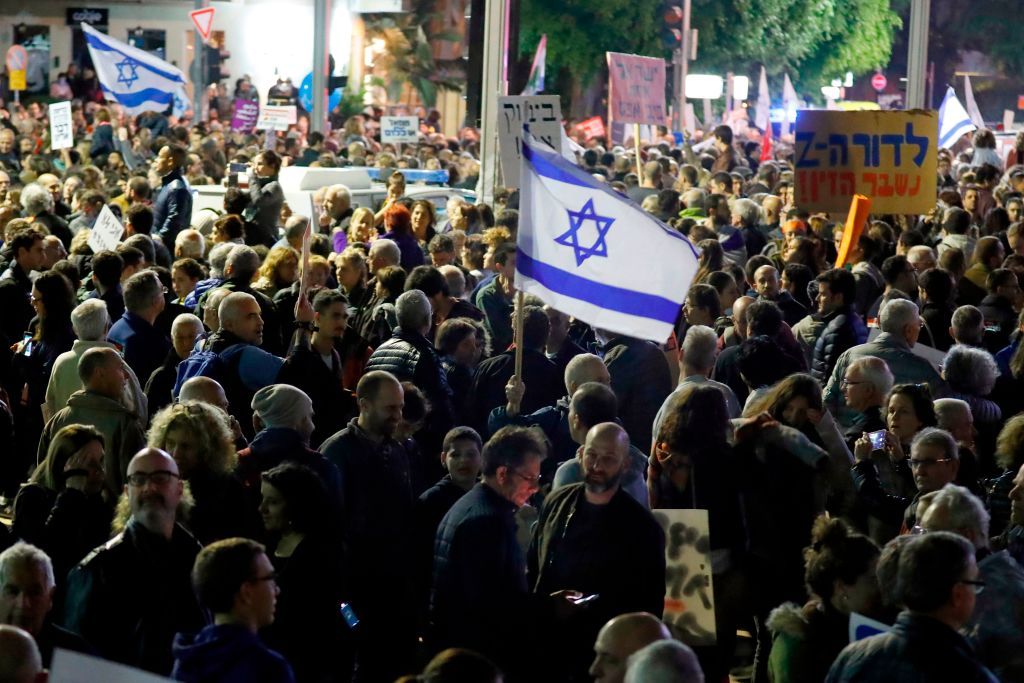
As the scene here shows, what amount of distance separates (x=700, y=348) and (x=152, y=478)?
345 cm

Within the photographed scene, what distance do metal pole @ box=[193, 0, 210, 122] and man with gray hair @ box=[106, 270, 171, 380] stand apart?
94.8ft

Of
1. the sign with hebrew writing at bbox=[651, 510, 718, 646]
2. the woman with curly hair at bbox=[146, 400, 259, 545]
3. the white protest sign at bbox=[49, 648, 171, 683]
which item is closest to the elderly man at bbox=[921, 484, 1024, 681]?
the sign with hebrew writing at bbox=[651, 510, 718, 646]

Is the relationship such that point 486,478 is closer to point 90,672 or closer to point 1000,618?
point 1000,618

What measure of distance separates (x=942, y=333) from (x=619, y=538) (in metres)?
5.60

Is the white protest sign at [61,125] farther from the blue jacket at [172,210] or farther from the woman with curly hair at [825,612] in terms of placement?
the woman with curly hair at [825,612]

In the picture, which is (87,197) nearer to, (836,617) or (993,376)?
(993,376)

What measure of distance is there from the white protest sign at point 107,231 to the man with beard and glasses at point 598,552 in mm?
7250

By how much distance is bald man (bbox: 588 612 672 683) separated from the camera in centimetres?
503

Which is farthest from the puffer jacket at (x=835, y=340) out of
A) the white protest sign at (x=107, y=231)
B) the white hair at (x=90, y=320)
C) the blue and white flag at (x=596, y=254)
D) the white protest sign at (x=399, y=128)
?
the white protest sign at (x=399, y=128)

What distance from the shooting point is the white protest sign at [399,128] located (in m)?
28.9

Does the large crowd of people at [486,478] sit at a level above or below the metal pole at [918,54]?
below

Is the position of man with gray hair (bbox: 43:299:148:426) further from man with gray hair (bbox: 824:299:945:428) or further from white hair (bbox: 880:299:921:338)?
white hair (bbox: 880:299:921:338)

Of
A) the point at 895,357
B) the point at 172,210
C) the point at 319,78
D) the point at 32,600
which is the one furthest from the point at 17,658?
the point at 319,78

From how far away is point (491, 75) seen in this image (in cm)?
1853
